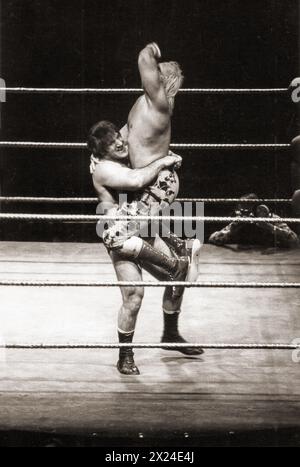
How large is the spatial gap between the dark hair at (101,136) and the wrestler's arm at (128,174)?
5 cm

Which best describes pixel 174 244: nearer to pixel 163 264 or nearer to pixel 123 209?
pixel 163 264

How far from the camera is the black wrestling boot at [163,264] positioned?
288 cm

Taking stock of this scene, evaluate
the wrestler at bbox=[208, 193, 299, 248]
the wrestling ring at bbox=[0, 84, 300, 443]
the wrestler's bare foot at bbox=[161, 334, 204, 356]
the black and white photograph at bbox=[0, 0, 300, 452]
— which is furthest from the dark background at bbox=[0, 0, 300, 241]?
the wrestler's bare foot at bbox=[161, 334, 204, 356]

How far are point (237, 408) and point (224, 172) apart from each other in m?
2.13

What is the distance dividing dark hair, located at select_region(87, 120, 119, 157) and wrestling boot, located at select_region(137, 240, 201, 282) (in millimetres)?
325

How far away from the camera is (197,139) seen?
441 centimetres

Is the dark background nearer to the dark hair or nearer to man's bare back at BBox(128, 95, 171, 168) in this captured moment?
man's bare back at BBox(128, 95, 171, 168)

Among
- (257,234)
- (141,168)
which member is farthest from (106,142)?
(257,234)

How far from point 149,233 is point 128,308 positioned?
10.7 inches

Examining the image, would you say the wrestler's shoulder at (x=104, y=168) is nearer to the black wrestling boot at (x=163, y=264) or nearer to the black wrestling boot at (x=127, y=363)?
the black wrestling boot at (x=163, y=264)

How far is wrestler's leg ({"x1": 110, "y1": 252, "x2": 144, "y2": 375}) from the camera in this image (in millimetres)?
2779

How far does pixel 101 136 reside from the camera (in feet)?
9.09

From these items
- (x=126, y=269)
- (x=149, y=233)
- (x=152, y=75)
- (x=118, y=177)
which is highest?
(x=152, y=75)

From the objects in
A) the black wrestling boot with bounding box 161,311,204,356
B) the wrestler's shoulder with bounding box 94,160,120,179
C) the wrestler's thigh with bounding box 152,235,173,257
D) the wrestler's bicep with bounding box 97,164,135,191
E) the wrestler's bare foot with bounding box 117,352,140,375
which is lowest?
the wrestler's bare foot with bounding box 117,352,140,375
